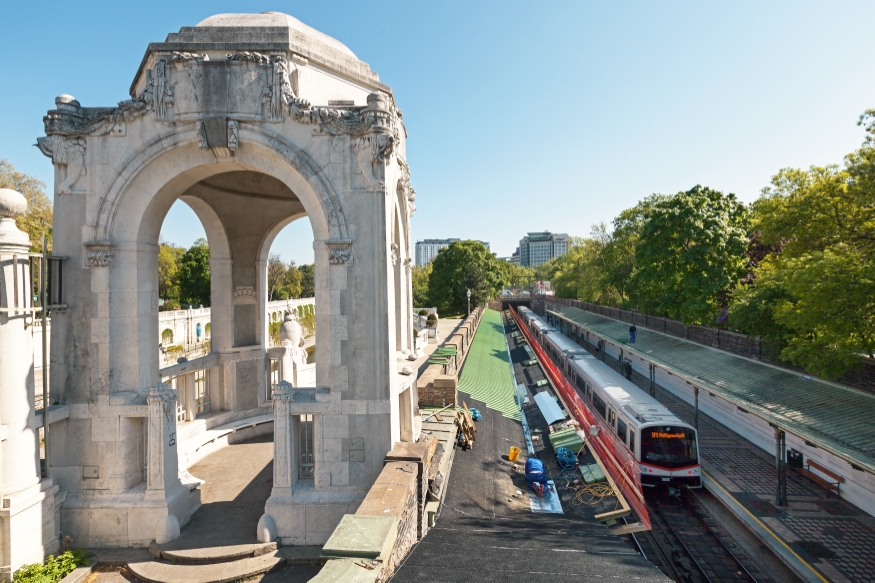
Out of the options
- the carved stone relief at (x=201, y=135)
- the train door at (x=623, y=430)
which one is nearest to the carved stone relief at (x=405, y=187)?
the carved stone relief at (x=201, y=135)

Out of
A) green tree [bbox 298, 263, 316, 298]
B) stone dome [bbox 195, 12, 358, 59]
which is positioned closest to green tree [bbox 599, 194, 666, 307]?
stone dome [bbox 195, 12, 358, 59]

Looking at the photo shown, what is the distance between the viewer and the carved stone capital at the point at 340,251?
8289 millimetres

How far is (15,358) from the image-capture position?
24.3 feet

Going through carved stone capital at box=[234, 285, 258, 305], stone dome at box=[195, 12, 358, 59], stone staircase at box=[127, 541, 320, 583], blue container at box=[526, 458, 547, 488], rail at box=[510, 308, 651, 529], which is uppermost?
stone dome at box=[195, 12, 358, 59]

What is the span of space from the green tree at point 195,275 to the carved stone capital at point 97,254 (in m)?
55.1

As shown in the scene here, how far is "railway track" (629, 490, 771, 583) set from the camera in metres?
11.1

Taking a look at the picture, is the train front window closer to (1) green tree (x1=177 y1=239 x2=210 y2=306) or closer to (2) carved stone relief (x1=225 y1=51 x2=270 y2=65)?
(2) carved stone relief (x1=225 y1=51 x2=270 y2=65)

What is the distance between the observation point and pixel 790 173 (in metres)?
23.9

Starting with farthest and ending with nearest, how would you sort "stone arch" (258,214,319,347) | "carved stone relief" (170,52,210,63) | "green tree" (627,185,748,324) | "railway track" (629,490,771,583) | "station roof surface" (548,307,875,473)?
"green tree" (627,185,748,324) → "stone arch" (258,214,319,347) → "station roof surface" (548,307,875,473) → "railway track" (629,490,771,583) → "carved stone relief" (170,52,210,63)

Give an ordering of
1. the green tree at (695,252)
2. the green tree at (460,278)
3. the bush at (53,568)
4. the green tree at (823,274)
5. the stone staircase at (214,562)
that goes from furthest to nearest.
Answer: the green tree at (460,278) → the green tree at (695,252) → the green tree at (823,274) → the stone staircase at (214,562) → the bush at (53,568)

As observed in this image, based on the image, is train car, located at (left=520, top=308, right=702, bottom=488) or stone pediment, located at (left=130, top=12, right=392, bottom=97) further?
train car, located at (left=520, top=308, right=702, bottom=488)

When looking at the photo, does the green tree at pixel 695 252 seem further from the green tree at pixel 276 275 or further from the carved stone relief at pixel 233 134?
the green tree at pixel 276 275

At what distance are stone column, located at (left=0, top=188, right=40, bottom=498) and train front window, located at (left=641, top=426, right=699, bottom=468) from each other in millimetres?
15449

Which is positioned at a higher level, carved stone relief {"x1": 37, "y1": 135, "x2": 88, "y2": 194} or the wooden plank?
carved stone relief {"x1": 37, "y1": 135, "x2": 88, "y2": 194}
